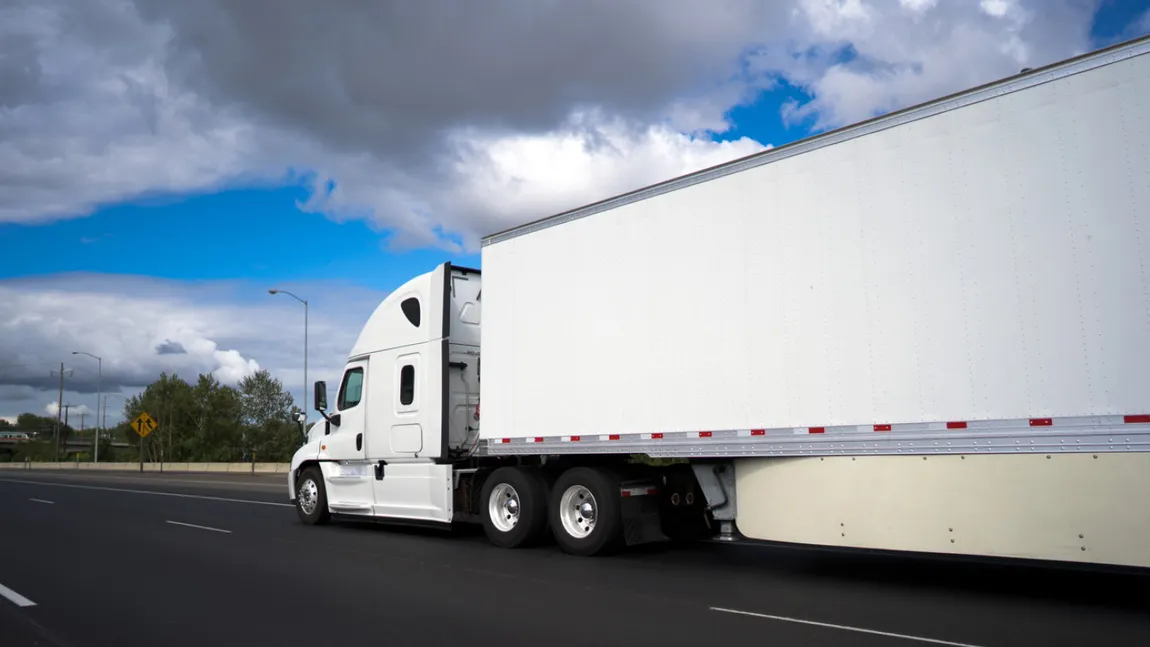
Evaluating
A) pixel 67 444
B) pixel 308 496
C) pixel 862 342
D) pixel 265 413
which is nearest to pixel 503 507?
pixel 308 496

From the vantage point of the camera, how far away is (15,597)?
862 cm

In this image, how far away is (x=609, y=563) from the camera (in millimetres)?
10492

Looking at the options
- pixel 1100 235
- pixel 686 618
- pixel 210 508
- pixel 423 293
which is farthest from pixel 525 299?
pixel 210 508

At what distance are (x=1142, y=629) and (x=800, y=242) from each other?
4.27 metres

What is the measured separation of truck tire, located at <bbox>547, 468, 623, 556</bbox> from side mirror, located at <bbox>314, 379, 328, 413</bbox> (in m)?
5.24

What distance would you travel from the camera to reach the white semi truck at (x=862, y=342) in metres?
6.88

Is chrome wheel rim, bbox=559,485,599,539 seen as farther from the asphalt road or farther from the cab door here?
the cab door

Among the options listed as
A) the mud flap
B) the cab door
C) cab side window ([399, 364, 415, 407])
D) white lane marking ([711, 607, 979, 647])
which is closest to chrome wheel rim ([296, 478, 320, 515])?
the cab door

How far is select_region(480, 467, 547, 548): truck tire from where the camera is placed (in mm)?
11484

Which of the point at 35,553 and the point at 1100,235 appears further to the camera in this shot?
the point at 35,553

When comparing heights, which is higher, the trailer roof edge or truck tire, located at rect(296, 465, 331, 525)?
the trailer roof edge

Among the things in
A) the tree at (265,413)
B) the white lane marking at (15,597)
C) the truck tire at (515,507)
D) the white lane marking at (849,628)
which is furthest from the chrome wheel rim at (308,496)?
the tree at (265,413)

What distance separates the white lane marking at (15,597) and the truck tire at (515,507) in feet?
18.0

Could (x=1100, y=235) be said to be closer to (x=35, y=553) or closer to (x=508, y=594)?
(x=508, y=594)
